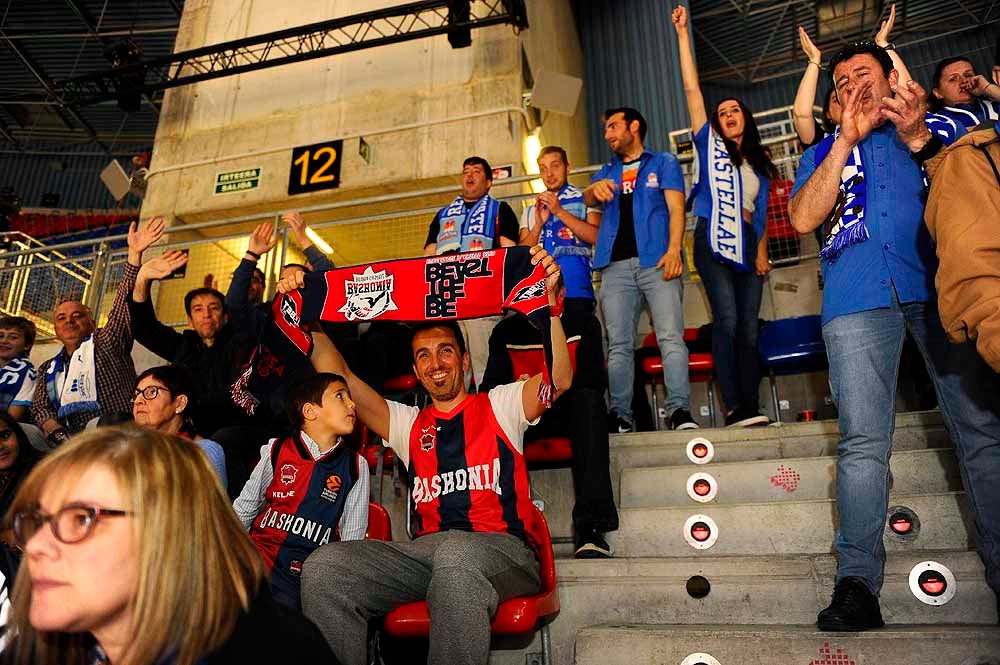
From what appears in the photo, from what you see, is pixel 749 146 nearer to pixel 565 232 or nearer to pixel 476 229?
pixel 565 232

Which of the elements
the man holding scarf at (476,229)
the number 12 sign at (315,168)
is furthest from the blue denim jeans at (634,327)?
the number 12 sign at (315,168)

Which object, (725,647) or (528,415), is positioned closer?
(725,647)

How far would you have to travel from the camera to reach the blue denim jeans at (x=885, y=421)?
2.00 meters

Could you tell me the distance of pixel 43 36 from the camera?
39.1 ft

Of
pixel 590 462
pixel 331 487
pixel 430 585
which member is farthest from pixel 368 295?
pixel 430 585

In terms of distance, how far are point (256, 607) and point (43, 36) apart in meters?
13.9

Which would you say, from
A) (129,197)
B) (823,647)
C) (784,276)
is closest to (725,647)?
(823,647)

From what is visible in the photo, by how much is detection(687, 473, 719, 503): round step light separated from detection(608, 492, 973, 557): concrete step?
182mm

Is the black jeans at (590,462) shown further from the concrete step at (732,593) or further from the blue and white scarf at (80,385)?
the blue and white scarf at (80,385)

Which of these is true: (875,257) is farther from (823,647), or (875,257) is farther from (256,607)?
(256,607)

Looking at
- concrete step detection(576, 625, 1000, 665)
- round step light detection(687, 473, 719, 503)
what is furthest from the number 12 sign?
concrete step detection(576, 625, 1000, 665)

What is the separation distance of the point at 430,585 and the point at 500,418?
2.21 ft

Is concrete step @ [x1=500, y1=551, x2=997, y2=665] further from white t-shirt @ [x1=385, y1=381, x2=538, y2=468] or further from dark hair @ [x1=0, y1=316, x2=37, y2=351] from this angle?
dark hair @ [x1=0, y1=316, x2=37, y2=351]

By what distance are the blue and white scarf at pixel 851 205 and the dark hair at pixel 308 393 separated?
5.66 ft
